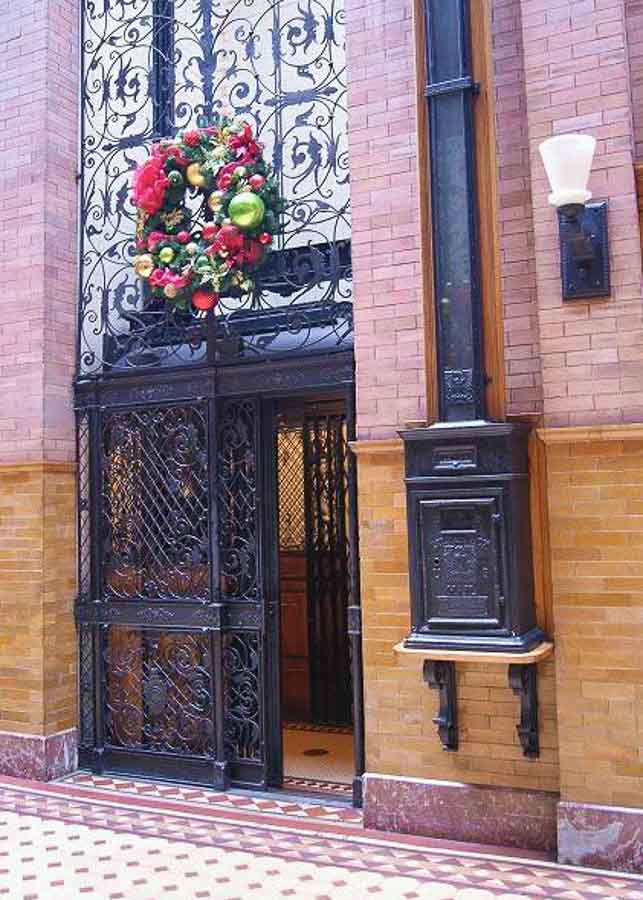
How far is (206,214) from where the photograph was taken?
6082mm

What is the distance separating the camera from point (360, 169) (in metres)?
5.40

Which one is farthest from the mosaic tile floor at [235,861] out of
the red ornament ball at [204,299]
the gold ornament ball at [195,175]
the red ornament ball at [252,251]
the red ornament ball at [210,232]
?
the gold ornament ball at [195,175]

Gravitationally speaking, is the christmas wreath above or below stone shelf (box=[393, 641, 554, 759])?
above

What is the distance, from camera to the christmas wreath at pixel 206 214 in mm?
5754

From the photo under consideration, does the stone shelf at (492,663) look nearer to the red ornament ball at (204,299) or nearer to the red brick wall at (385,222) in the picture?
the red brick wall at (385,222)

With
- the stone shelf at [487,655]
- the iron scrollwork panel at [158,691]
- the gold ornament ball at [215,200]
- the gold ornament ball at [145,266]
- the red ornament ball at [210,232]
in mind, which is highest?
the gold ornament ball at [215,200]

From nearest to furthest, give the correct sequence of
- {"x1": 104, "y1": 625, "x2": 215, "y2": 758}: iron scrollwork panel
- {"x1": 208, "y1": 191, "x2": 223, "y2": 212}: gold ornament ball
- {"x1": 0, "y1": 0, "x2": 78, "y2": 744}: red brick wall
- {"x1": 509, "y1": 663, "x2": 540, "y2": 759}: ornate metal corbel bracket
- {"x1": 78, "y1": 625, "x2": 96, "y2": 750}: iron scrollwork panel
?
{"x1": 509, "y1": 663, "x2": 540, "y2": 759}: ornate metal corbel bracket → {"x1": 208, "y1": 191, "x2": 223, "y2": 212}: gold ornament ball → {"x1": 104, "y1": 625, "x2": 215, "y2": 758}: iron scrollwork panel → {"x1": 0, "y1": 0, "x2": 78, "y2": 744}: red brick wall → {"x1": 78, "y1": 625, "x2": 96, "y2": 750}: iron scrollwork panel

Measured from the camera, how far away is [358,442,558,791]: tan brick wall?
4.83m

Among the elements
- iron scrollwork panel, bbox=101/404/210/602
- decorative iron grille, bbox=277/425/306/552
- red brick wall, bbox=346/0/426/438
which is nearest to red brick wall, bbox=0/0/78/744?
iron scrollwork panel, bbox=101/404/210/602

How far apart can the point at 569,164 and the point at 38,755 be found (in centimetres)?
503

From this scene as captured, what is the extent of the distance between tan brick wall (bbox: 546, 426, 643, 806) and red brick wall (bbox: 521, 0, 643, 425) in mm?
225

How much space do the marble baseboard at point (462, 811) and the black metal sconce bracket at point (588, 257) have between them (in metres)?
2.60

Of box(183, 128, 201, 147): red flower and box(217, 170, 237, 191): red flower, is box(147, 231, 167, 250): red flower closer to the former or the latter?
box(217, 170, 237, 191): red flower

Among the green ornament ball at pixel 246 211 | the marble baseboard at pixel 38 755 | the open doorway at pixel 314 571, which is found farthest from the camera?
the open doorway at pixel 314 571
